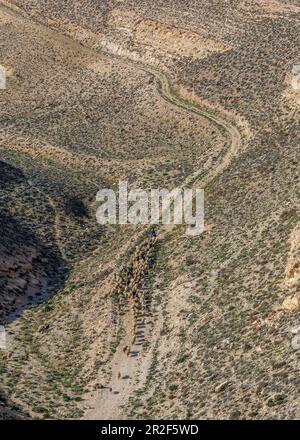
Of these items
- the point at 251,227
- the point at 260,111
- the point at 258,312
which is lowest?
the point at 258,312

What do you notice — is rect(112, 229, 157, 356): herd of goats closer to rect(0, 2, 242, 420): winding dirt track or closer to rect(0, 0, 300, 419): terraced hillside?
rect(0, 0, 300, 419): terraced hillside

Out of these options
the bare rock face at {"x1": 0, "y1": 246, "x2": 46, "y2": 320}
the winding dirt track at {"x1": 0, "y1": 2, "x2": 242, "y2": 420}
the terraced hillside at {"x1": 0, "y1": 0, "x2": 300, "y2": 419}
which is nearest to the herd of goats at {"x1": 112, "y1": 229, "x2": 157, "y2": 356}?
the terraced hillside at {"x1": 0, "y1": 0, "x2": 300, "y2": 419}

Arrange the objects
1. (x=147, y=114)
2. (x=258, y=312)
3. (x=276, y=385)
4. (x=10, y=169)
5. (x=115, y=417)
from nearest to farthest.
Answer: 1. (x=276, y=385)
2. (x=115, y=417)
3. (x=258, y=312)
4. (x=10, y=169)
5. (x=147, y=114)

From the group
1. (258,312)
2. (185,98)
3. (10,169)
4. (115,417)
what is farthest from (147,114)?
(115,417)

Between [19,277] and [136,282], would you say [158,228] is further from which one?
[19,277]

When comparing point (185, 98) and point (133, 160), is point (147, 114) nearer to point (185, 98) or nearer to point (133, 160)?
point (185, 98)

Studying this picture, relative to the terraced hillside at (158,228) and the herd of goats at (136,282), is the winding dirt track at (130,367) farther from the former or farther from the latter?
the herd of goats at (136,282)

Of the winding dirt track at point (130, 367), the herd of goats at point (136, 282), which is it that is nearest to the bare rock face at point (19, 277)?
the herd of goats at point (136, 282)
